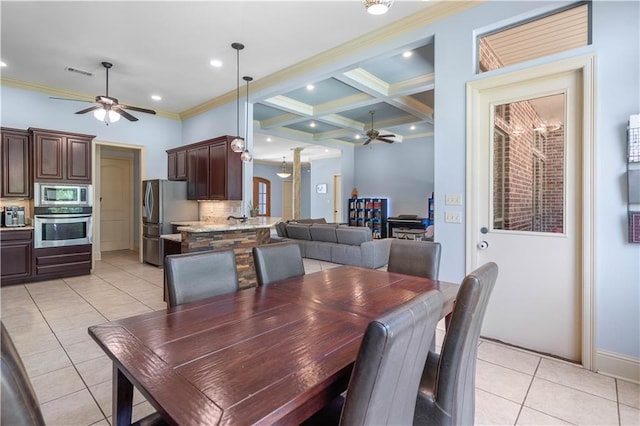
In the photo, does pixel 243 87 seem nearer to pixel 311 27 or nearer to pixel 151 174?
pixel 311 27

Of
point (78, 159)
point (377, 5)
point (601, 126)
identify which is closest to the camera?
point (377, 5)

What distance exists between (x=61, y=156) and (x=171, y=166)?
202 cm

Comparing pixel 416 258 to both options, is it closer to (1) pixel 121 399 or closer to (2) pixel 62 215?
(1) pixel 121 399

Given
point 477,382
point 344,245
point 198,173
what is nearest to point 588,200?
point 477,382

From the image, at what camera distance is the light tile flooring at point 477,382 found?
1932mm

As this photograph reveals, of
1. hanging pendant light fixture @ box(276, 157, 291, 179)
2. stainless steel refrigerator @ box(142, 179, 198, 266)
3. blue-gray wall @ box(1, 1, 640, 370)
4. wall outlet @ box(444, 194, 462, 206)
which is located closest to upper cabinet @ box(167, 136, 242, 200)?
stainless steel refrigerator @ box(142, 179, 198, 266)

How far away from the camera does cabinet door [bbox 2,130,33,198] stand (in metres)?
4.81

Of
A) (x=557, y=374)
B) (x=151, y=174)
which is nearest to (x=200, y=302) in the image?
(x=557, y=374)

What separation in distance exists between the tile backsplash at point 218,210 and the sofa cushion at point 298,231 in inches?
60.8

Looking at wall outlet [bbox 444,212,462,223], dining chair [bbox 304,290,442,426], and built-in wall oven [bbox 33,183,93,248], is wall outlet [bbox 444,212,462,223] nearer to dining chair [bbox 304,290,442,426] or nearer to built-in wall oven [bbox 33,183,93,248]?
dining chair [bbox 304,290,442,426]

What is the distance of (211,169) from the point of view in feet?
19.4

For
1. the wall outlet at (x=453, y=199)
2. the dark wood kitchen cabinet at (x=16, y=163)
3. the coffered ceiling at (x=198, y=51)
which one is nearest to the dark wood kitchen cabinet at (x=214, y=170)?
the coffered ceiling at (x=198, y=51)

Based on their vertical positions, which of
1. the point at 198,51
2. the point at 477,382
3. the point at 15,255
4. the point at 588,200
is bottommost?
the point at 477,382

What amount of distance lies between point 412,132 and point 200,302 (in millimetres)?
8628
